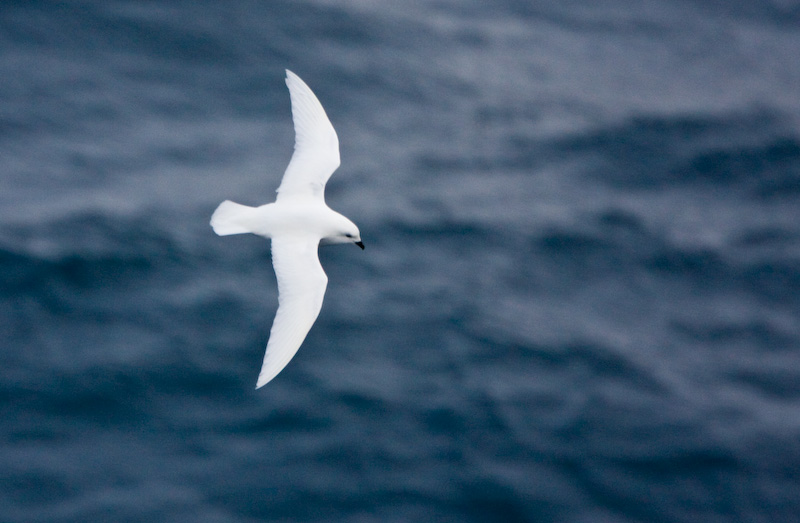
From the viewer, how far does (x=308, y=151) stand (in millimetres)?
9773

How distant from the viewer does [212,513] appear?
32.5ft

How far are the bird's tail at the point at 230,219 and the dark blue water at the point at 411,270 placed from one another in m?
2.80

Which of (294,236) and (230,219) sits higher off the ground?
(294,236)

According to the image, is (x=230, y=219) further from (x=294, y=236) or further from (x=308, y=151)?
(x=308, y=151)

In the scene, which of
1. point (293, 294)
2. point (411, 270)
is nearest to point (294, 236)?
point (293, 294)

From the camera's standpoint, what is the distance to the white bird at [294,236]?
327 inches

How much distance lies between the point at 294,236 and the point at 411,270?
165 inches

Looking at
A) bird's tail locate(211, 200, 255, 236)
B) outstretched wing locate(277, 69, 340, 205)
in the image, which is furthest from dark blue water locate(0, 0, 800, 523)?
bird's tail locate(211, 200, 255, 236)

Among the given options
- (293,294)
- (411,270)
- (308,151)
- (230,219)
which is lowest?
(293,294)

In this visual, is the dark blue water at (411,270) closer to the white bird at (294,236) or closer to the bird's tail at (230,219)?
the white bird at (294,236)

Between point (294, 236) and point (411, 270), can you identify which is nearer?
point (294, 236)

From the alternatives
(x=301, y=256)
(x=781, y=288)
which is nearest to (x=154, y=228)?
(x=301, y=256)

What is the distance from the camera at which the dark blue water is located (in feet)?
34.1

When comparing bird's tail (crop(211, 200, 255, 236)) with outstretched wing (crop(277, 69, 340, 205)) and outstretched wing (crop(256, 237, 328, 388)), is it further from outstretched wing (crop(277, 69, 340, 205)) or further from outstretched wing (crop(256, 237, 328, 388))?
outstretched wing (crop(277, 69, 340, 205))
